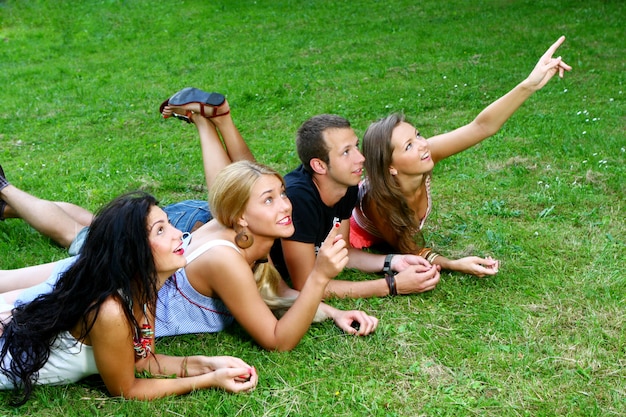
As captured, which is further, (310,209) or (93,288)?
(310,209)

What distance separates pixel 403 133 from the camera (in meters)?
4.51

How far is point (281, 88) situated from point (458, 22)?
5140 millimetres

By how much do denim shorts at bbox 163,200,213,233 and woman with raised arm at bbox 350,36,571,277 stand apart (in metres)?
1.09

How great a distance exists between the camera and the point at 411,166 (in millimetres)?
4508

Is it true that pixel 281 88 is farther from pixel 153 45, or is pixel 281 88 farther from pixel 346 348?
pixel 346 348

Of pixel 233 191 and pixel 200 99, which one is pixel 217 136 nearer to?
pixel 200 99

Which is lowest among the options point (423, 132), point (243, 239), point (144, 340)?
point (423, 132)

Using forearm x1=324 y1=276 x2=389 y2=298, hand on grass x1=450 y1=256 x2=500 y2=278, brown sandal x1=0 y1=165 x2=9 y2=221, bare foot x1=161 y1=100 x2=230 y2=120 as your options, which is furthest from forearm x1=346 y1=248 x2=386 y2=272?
brown sandal x1=0 y1=165 x2=9 y2=221

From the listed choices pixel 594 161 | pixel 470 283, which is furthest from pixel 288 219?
pixel 594 161

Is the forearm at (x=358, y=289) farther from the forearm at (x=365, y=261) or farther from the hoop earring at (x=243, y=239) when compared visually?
the hoop earring at (x=243, y=239)

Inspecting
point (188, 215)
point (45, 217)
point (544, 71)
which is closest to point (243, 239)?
→ point (188, 215)

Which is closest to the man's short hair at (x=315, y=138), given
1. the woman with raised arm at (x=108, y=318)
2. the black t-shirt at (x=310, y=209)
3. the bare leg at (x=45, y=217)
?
the black t-shirt at (x=310, y=209)

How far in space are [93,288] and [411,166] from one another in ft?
7.30

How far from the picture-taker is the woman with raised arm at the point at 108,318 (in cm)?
308
